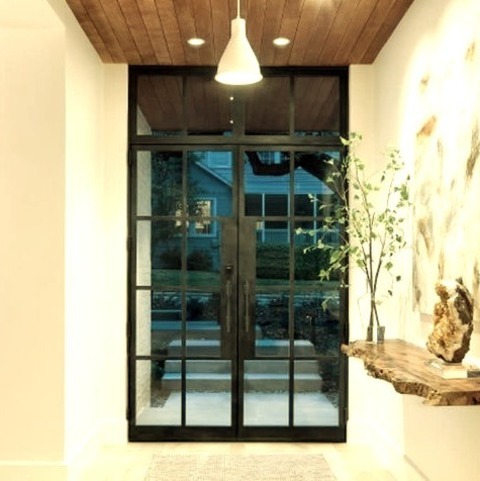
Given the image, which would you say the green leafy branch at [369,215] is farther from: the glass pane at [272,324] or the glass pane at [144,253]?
the glass pane at [144,253]

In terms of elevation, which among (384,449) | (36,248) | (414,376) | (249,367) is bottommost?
(384,449)

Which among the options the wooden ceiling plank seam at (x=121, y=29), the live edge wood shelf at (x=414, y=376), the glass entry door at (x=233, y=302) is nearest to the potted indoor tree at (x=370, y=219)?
the glass entry door at (x=233, y=302)

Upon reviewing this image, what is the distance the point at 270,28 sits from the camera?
160 inches

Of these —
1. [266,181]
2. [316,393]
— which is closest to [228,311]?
[316,393]

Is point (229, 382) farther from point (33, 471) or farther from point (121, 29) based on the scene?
point (121, 29)

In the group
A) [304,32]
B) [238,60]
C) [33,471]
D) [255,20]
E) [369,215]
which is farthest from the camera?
[304,32]

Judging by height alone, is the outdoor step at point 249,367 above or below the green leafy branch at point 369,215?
below

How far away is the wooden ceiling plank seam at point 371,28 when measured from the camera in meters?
3.74

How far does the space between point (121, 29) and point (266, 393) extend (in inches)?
105

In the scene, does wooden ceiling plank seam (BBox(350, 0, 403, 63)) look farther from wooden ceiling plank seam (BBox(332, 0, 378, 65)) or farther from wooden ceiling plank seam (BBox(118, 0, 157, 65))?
wooden ceiling plank seam (BBox(118, 0, 157, 65))

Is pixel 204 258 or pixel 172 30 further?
pixel 204 258

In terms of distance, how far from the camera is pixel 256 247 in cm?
490

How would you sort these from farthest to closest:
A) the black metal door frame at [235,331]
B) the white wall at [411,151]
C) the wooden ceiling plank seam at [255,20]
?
the black metal door frame at [235,331] < the wooden ceiling plank seam at [255,20] < the white wall at [411,151]

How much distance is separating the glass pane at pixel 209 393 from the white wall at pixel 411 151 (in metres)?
0.89
